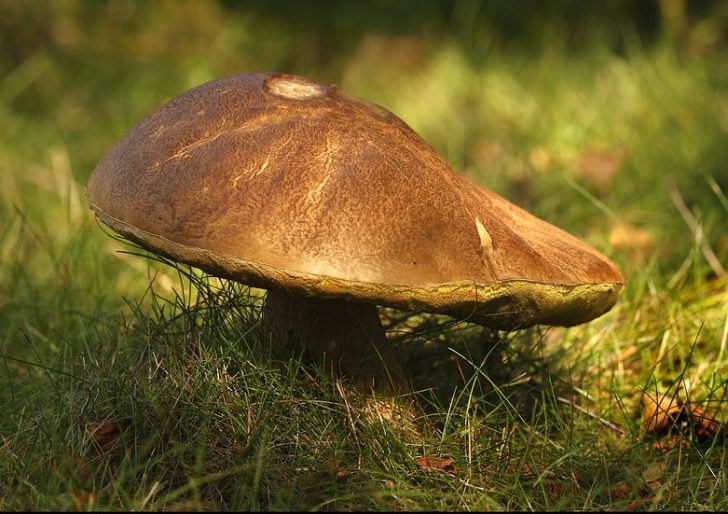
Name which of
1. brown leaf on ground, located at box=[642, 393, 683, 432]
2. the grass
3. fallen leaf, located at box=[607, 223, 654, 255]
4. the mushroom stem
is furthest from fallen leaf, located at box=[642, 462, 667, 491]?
fallen leaf, located at box=[607, 223, 654, 255]

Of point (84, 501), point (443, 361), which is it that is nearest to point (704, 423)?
point (443, 361)

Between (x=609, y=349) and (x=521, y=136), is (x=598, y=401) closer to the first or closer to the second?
(x=609, y=349)

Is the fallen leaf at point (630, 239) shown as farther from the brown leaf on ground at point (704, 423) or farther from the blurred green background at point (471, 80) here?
the brown leaf on ground at point (704, 423)

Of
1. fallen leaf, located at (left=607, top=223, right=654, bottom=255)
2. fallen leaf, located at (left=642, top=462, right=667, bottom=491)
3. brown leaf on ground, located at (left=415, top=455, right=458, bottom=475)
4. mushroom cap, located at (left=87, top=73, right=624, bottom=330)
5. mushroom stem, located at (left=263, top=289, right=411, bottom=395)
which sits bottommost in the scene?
fallen leaf, located at (left=642, top=462, right=667, bottom=491)

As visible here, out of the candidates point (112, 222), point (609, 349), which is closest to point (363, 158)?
point (112, 222)

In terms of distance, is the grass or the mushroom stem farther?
the mushroom stem

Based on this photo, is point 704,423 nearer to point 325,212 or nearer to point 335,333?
point 335,333

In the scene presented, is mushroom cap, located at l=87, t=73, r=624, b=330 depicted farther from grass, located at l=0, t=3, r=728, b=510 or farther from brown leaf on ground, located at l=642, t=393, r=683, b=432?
brown leaf on ground, located at l=642, t=393, r=683, b=432
